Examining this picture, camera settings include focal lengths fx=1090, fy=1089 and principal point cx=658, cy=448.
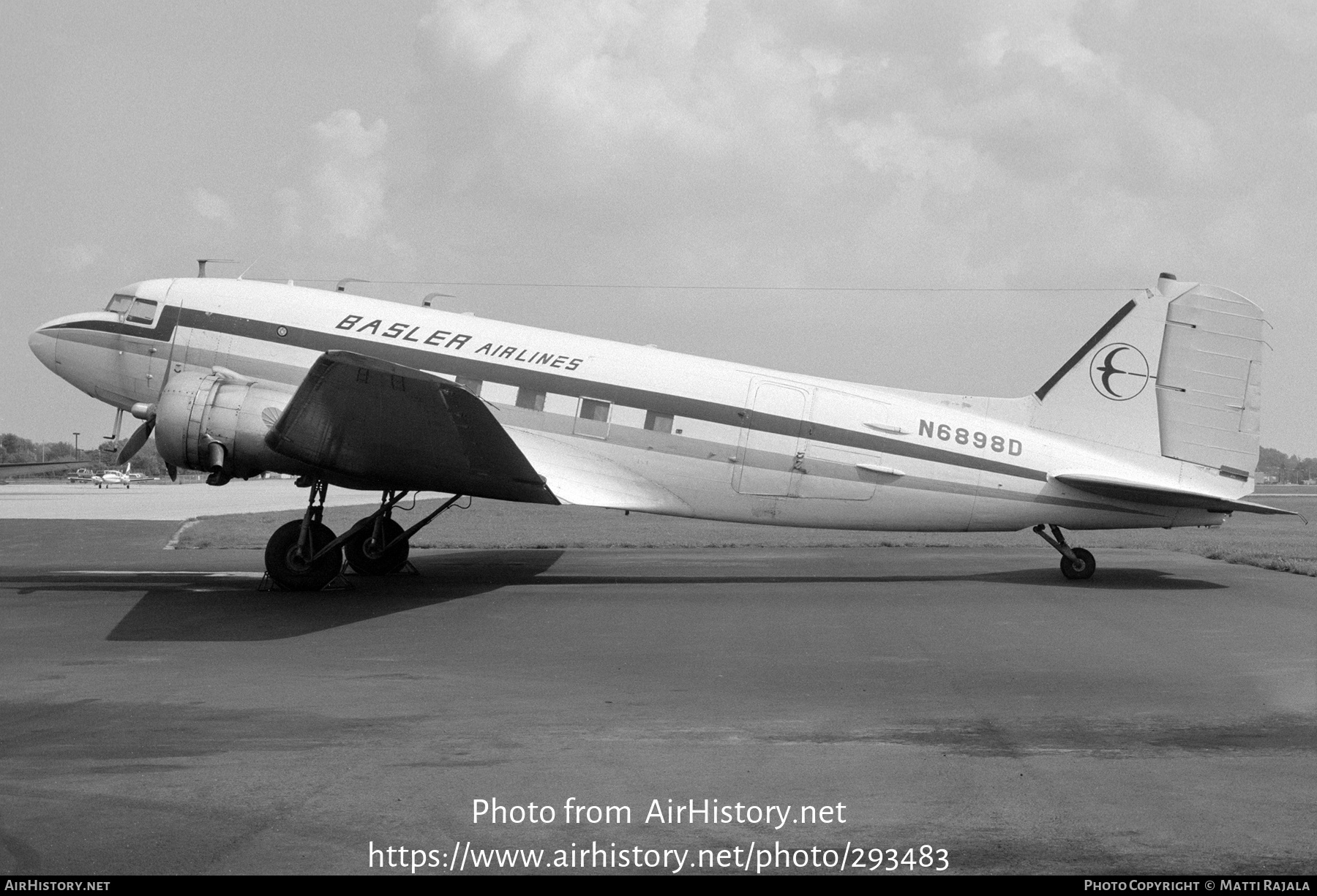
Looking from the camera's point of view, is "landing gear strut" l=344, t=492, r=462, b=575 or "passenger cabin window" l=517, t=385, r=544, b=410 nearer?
"passenger cabin window" l=517, t=385, r=544, b=410

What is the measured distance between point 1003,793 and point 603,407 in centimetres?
1122

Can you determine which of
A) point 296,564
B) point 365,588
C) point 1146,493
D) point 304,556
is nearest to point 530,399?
point 365,588

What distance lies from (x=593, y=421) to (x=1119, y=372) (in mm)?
8073

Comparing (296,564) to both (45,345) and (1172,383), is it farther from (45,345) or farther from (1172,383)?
(1172,383)

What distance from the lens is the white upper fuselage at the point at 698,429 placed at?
16234 mm

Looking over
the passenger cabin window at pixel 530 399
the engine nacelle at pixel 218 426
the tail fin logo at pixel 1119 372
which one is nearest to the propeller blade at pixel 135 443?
the engine nacelle at pixel 218 426

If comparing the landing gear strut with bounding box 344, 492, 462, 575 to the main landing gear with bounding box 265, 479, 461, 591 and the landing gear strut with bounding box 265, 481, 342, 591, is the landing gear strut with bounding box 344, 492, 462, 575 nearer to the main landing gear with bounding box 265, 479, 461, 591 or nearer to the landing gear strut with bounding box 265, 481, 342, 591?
the main landing gear with bounding box 265, 479, 461, 591

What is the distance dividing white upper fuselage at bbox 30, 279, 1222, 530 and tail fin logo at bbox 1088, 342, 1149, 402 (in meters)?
0.88

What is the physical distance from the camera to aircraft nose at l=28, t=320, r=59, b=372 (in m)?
17.2

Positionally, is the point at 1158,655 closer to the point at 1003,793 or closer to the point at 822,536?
the point at 1003,793

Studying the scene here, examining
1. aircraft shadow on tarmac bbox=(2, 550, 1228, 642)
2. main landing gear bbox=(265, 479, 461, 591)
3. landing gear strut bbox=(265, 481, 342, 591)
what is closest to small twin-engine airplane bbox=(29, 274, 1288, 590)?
main landing gear bbox=(265, 479, 461, 591)

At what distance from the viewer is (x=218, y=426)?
14.7 metres

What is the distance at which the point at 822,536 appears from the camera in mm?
28297

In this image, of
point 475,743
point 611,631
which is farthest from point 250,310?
point 475,743
